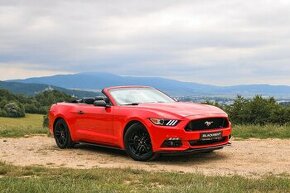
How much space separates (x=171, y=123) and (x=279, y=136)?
17.2 feet

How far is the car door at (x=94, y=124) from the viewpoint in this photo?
9.96 metres

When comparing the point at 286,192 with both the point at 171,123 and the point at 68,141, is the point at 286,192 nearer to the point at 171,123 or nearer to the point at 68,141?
the point at 171,123

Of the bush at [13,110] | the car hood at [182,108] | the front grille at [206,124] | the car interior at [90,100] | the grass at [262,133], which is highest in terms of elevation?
the car interior at [90,100]

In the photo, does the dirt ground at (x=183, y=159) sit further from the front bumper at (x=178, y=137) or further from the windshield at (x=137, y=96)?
the windshield at (x=137, y=96)

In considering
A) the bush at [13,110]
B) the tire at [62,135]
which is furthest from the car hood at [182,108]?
the bush at [13,110]

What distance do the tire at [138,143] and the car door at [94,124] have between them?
0.58 meters

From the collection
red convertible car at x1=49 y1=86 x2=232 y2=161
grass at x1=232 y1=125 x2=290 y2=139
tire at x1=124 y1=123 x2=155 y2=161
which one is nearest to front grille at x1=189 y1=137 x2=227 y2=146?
red convertible car at x1=49 y1=86 x2=232 y2=161

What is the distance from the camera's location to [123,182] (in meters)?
6.72

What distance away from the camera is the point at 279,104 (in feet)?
71.0

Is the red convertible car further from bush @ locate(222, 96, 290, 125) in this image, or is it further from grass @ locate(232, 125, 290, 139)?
bush @ locate(222, 96, 290, 125)

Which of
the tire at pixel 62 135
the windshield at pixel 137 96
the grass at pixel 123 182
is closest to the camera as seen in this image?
the grass at pixel 123 182

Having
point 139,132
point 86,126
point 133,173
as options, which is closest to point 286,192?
point 133,173

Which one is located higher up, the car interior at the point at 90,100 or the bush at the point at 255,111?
the car interior at the point at 90,100

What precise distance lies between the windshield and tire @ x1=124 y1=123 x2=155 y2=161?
2.68 feet
